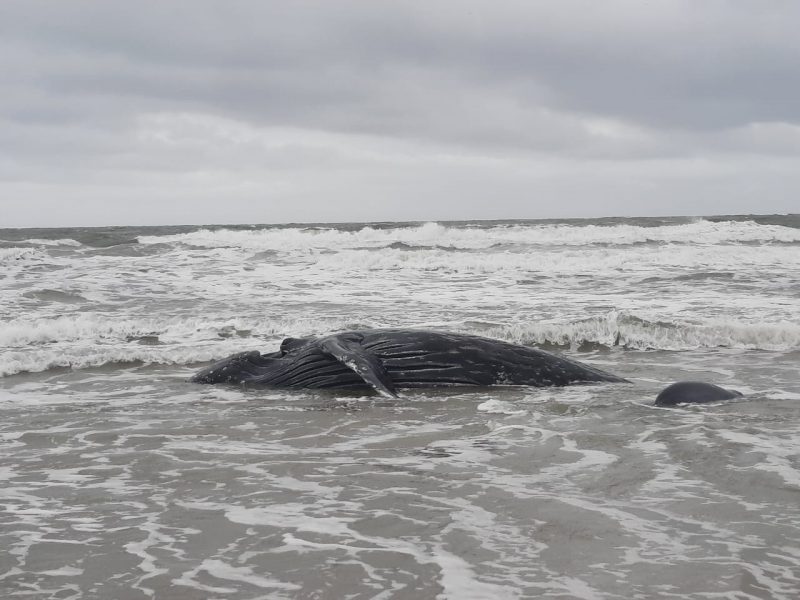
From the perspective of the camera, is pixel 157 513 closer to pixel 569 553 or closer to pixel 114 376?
pixel 569 553

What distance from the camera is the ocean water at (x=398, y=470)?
3.63 metres

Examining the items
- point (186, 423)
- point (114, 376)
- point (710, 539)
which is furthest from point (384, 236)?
point (710, 539)

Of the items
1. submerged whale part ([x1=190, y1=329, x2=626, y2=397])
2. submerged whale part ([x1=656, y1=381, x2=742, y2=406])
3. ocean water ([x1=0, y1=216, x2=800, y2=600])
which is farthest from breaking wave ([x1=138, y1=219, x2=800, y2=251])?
submerged whale part ([x1=656, y1=381, x2=742, y2=406])

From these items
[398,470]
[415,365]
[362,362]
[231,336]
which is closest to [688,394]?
[415,365]

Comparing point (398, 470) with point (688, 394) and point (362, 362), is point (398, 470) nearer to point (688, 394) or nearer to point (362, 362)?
point (362, 362)

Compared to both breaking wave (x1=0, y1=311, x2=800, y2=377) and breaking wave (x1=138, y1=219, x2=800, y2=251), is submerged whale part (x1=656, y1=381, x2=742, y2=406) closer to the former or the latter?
breaking wave (x1=0, y1=311, x2=800, y2=377)

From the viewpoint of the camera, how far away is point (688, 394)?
7.28 metres

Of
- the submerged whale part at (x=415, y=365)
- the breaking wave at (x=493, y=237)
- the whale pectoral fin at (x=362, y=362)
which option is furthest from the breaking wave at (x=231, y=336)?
the breaking wave at (x=493, y=237)

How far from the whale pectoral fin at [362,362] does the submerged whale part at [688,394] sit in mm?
2502

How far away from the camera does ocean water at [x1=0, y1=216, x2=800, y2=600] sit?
11.9 feet

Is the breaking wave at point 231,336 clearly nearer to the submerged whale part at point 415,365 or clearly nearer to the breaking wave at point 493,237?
the submerged whale part at point 415,365

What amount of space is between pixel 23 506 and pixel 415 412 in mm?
3482

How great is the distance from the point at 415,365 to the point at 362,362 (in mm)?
720

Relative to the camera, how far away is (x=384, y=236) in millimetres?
42250
